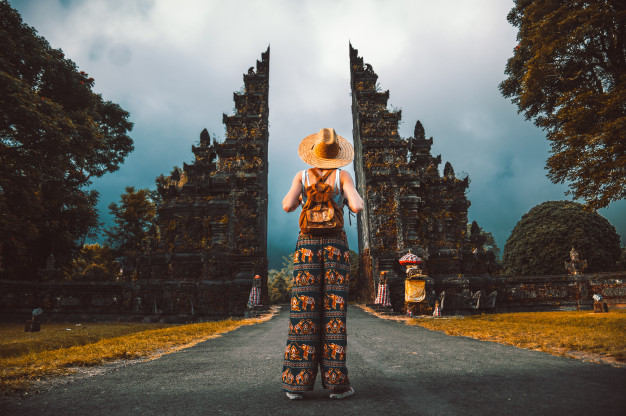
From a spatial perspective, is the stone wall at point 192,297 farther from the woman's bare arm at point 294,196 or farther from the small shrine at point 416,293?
the woman's bare arm at point 294,196

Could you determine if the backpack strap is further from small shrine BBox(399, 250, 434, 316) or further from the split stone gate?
the split stone gate

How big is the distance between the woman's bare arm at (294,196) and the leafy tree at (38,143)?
447 inches

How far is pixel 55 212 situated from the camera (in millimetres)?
19203

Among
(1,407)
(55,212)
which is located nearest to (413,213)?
(1,407)

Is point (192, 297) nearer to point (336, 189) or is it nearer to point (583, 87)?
point (336, 189)

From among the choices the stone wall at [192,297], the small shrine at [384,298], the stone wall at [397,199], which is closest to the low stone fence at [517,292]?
the stone wall at [192,297]

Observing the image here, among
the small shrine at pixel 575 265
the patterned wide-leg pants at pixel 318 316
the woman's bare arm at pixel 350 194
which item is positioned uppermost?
the woman's bare arm at pixel 350 194

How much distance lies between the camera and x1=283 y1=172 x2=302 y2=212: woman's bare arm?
10.2 feet

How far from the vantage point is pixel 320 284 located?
9.28 ft

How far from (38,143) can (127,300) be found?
296 inches

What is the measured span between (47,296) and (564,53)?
23677 millimetres

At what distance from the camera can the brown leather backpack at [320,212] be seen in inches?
112

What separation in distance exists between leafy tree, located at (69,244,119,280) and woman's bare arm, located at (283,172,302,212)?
79.2 ft

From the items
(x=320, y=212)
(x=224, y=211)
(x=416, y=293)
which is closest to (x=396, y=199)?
(x=416, y=293)
